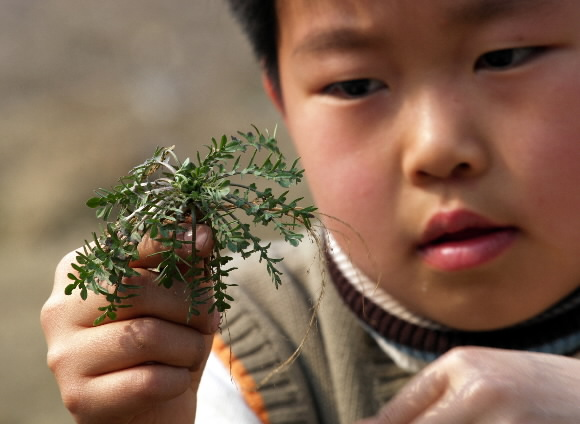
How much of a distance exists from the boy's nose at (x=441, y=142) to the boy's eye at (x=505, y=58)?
0.09 metres

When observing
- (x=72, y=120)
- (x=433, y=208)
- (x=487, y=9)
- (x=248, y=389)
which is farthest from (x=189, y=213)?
(x=72, y=120)

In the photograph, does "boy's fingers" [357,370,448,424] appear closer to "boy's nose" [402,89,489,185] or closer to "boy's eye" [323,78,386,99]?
"boy's nose" [402,89,489,185]

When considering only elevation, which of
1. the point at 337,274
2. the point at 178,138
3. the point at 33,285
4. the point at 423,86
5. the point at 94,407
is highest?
the point at 178,138

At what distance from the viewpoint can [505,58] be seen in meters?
1.47

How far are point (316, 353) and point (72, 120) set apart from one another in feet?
11.9

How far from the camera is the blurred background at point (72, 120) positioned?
3.80 m

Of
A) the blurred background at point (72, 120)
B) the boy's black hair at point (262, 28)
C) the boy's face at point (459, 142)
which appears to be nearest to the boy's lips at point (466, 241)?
the boy's face at point (459, 142)

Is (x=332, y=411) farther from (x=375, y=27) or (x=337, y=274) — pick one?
(x=375, y=27)

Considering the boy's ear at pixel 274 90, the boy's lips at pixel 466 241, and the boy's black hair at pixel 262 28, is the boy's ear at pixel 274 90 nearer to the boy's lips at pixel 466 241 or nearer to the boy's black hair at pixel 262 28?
the boy's black hair at pixel 262 28

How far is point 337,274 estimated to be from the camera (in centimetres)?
185

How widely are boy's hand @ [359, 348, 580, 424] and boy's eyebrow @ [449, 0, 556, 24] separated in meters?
0.56

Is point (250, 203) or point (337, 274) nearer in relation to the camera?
point (250, 203)

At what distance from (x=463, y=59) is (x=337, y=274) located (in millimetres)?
584

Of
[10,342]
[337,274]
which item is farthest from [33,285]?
[337,274]
